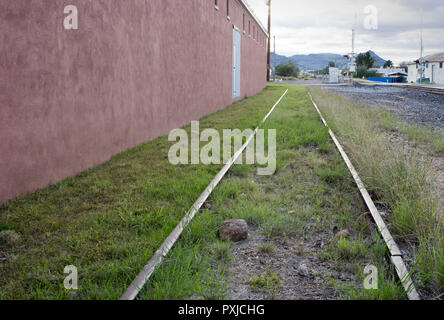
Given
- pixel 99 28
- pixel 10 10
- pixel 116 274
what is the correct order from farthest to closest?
pixel 99 28 → pixel 10 10 → pixel 116 274

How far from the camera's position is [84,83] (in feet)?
18.0

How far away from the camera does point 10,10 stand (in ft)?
13.0

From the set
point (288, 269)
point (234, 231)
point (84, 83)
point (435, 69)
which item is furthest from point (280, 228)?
point (435, 69)

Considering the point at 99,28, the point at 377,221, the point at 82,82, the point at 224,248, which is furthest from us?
the point at 99,28

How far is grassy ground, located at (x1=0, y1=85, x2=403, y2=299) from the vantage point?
256 centimetres

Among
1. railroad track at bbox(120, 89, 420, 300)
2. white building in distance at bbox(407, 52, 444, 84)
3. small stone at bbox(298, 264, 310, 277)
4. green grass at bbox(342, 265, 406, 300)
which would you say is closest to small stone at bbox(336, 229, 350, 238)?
railroad track at bbox(120, 89, 420, 300)

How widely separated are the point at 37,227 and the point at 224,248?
1.81 metres

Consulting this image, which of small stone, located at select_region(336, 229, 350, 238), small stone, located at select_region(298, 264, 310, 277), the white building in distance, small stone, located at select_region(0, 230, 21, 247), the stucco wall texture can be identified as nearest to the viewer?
small stone, located at select_region(298, 264, 310, 277)

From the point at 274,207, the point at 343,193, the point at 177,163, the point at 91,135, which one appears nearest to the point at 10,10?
the point at 91,135

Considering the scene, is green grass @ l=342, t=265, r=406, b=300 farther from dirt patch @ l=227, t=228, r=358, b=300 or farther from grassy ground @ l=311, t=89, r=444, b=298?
grassy ground @ l=311, t=89, r=444, b=298

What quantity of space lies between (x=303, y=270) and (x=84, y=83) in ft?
13.9

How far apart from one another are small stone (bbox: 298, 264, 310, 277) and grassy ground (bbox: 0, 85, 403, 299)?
254 mm
